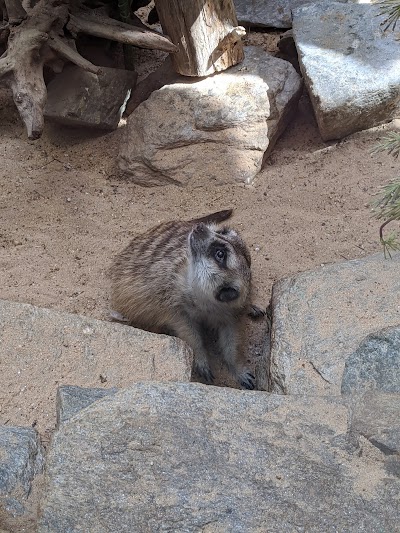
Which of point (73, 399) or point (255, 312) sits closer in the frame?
point (73, 399)

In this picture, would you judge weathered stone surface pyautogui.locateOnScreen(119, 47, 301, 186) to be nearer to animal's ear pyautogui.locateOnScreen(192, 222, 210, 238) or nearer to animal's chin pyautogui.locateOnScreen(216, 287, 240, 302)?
animal's ear pyautogui.locateOnScreen(192, 222, 210, 238)

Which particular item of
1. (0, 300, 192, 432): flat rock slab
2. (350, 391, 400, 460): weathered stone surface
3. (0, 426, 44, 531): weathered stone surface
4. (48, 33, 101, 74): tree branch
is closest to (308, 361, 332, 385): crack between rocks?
(350, 391, 400, 460): weathered stone surface

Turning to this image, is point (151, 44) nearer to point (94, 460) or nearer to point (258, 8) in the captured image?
point (258, 8)

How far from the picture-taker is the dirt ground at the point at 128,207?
3.67m

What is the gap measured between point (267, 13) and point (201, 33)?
1209mm

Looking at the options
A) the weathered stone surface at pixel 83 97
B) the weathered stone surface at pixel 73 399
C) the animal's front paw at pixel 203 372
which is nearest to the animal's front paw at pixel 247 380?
the animal's front paw at pixel 203 372

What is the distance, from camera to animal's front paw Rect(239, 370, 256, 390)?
334 cm

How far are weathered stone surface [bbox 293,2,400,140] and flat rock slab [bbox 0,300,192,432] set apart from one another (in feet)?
6.65

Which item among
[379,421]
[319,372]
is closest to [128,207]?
[319,372]

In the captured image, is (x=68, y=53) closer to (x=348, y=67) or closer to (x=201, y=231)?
(x=201, y=231)

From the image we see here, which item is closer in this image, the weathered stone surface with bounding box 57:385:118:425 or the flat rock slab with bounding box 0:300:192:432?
the weathered stone surface with bounding box 57:385:118:425

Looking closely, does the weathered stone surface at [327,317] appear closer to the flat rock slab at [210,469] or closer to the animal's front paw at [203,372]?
the flat rock slab at [210,469]

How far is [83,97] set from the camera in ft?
14.8

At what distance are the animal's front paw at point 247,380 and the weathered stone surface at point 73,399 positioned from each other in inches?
42.1
